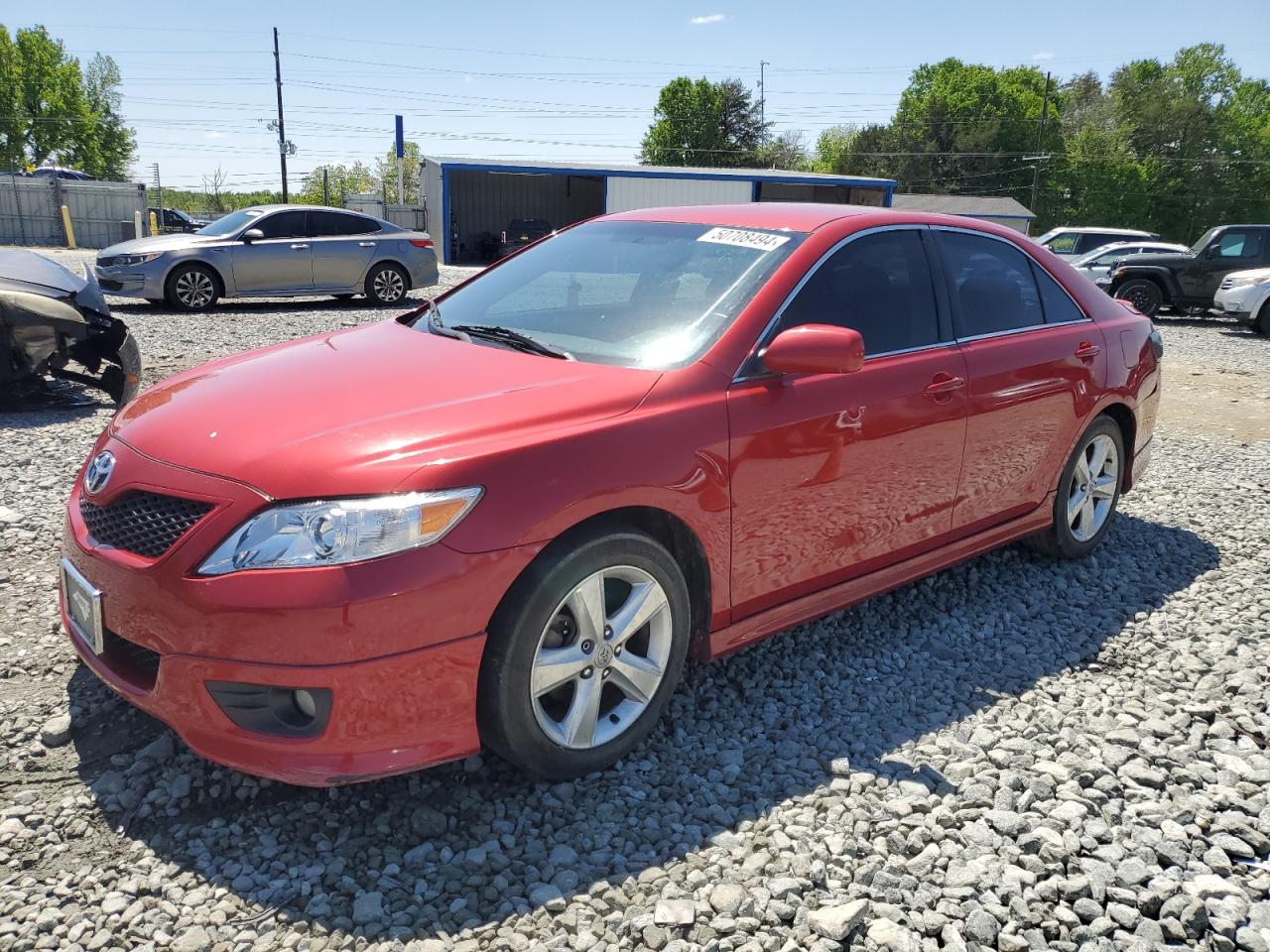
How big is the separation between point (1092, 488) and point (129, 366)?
21.1ft


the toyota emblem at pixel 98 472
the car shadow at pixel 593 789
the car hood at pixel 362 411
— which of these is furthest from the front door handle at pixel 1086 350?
the toyota emblem at pixel 98 472

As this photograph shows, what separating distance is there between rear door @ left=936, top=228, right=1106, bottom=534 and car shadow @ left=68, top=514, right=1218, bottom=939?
0.62 m

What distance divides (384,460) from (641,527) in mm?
829

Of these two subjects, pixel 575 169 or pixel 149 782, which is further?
pixel 575 169

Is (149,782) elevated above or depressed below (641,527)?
below

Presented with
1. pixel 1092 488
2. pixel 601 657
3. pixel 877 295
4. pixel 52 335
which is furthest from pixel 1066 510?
pixel 52 335

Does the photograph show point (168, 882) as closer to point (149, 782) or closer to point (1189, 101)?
point (149, 782)

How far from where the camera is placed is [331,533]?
2361 mm

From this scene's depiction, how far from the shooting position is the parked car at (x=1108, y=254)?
20078 millimetres

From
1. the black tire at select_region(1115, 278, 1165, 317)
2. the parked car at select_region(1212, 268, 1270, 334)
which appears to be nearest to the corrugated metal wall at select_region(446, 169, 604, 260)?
the black tire at select_region(1115, 278, 1165, 317)

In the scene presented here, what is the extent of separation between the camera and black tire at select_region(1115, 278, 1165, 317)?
60.1ft

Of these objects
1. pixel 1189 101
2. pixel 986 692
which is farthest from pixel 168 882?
pixel 1189 101

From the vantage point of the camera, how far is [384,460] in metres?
2.47

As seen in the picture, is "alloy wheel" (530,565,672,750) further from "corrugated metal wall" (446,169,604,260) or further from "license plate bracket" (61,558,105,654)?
"corrugated metal wall" (446,169,604,260)
